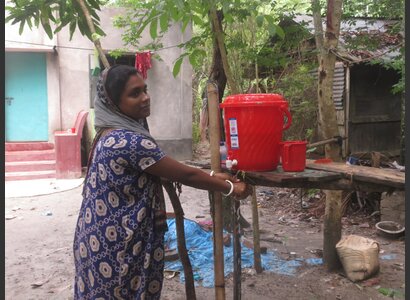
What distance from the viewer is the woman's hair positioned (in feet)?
6.00

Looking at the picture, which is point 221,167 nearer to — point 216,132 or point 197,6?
point 216,132

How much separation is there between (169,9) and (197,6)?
25 centimetres

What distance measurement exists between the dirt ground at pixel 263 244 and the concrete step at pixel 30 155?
6.16ft

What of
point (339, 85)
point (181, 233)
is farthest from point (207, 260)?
point (339, 85)

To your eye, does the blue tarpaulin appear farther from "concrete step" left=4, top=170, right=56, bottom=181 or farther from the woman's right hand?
"concrete step" left=4, top=170, right=56, bottom=181

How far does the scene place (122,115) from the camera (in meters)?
1.85

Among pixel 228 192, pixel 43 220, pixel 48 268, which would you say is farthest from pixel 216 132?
pixel 43 220

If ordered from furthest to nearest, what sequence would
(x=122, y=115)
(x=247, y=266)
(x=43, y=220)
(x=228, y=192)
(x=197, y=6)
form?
(x=43, y=220) → (x=247, y=266) → (x=197, y=6) → (x=228, y=192) → (x=122, y=115)

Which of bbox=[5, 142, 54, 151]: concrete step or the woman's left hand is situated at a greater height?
the woman's left hand

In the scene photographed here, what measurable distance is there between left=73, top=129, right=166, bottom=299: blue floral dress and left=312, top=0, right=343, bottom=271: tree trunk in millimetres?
2126

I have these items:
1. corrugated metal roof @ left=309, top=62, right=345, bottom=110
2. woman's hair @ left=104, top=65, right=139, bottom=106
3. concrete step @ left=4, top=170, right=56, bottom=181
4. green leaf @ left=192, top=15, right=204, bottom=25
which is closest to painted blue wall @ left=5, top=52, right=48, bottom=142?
concrete step @ left=4, top=170, right=56, bottom=181

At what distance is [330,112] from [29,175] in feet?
22.5

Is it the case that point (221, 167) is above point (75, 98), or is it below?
below

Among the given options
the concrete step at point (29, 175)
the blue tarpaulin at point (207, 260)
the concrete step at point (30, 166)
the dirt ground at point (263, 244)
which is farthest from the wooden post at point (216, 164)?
the concrete step at point (30, 166)
